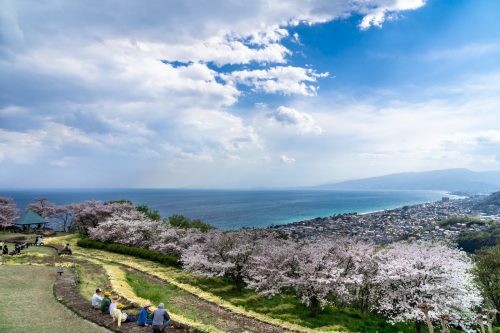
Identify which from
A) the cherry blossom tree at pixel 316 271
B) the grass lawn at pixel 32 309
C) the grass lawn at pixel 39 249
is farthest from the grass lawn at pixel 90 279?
the cherry blossom tree at pixel 316 271

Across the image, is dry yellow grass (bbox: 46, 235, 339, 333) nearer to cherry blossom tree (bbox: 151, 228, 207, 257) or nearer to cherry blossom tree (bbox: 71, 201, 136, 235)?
cherry blossom tree (bbox: 151, 228, 207, 257)

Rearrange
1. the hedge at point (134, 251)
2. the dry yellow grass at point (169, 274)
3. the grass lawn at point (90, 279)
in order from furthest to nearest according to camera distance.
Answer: the hedge at point (134, 251) < the grass lawn at point (90, 279) < the dry yellow grass at point (169, 274)

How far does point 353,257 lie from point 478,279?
56.9ft

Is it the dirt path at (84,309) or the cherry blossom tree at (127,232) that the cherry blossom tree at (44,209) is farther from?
the dirt path at (84,309)

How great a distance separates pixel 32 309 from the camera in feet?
53.5

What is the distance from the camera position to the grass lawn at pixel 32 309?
1415 centimetres

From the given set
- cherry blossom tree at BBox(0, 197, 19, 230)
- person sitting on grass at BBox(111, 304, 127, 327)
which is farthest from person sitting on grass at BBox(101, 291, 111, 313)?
cherry blossom tree at BBox(0, 197, 19, 230)

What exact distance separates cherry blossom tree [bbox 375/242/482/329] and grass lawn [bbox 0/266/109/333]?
2041 centimetres

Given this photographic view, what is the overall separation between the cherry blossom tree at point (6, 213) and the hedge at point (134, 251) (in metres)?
17.8

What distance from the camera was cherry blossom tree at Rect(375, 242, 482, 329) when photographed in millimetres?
22875

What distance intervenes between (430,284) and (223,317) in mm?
15667

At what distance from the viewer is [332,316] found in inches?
997

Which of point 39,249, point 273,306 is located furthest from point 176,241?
point 273,306

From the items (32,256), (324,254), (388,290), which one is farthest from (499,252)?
(32,256)
